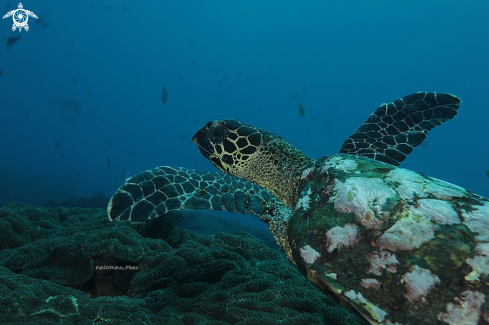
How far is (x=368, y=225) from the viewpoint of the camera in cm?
159

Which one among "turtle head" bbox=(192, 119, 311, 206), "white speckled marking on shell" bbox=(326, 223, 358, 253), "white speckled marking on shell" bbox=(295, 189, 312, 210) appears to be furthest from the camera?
"turtle head" bbox=(192, 119, 311, 206)

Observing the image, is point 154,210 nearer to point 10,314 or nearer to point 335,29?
point 10,314

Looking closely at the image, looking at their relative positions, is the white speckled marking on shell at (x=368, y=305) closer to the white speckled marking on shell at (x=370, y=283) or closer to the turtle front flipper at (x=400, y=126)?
the white speckled marking on shell at (x=370, y=283)

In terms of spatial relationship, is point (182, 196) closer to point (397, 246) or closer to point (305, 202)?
point (305, 202)

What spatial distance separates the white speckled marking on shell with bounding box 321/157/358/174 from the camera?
2070 millimetres

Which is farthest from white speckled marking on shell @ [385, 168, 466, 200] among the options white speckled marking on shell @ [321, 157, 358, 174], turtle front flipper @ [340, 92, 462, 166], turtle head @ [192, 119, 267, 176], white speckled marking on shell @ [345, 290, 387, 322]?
turtle head @ [192, 119, 267, 176]

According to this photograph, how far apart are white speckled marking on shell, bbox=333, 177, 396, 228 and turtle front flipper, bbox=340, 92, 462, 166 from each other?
1.72 metres

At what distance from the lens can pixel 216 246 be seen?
347 centimetres

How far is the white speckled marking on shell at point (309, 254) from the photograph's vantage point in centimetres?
163

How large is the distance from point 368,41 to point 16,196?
273 ft

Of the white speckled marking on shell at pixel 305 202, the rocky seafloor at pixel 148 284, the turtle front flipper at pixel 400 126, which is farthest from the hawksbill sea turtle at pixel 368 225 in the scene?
the turtle front flipper at pixel 400 126

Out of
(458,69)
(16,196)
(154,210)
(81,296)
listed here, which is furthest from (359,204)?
(458,69)

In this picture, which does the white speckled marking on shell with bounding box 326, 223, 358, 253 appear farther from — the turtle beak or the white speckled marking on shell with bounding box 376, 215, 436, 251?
the turtle beak

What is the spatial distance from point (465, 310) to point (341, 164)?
1184mm
